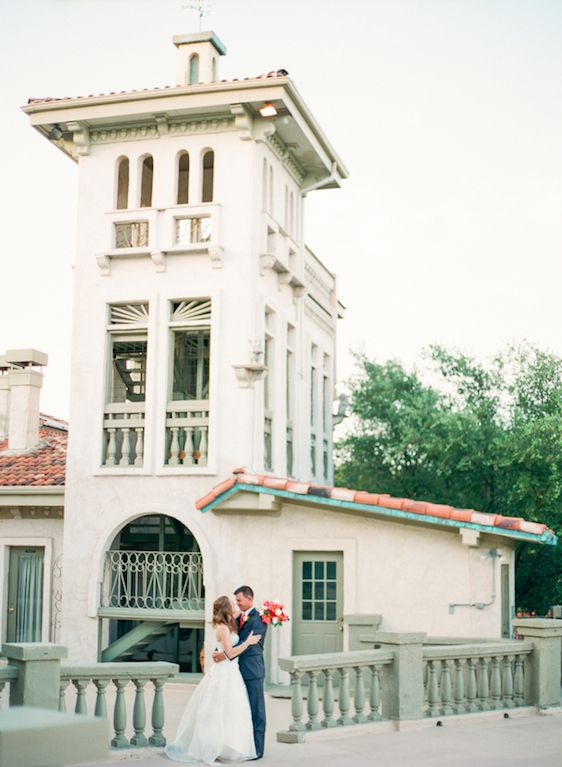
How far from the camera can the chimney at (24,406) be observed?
805 inches

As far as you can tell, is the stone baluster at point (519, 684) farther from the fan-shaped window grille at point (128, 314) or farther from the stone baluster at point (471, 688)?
the fan-shaped window grille at point (128, 314)

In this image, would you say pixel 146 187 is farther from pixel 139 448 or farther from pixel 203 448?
pixel 203 448

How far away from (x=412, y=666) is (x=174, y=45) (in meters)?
13.1

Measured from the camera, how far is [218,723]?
32.2 feet

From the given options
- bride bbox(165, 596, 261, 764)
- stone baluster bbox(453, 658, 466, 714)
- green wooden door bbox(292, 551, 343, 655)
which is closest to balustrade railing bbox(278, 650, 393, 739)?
bride bbox(165, 596, 261, 764)

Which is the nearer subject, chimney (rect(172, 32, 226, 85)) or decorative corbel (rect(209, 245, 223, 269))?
decorative corbel (rect(209, 245, 223, 269))

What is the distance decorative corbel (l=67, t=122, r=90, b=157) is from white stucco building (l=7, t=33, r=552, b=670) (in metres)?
0.04

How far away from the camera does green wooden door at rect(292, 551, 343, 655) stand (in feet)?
52.4

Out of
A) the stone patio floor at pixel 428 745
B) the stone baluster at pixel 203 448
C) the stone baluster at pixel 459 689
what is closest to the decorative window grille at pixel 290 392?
the stone baluster at pixel 203 448

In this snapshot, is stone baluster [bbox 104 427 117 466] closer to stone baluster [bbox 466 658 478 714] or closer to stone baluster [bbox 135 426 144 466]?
stone baluster [bbox 135 426 144 466]

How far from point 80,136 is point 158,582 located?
8.00m

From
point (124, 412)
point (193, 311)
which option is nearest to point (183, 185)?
point (193, 311)

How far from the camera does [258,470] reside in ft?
55.3

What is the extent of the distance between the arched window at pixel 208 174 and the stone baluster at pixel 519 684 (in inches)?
380
